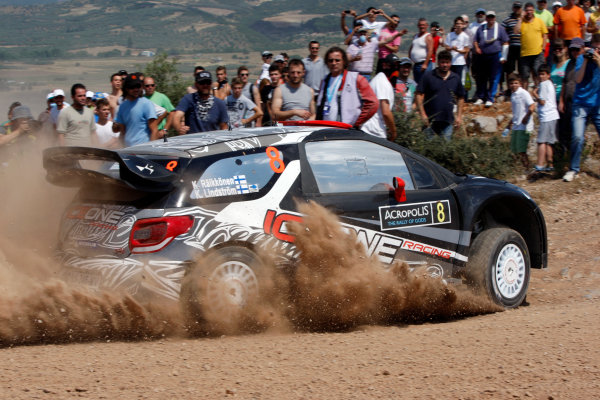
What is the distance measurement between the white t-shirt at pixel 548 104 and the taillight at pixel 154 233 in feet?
28.5

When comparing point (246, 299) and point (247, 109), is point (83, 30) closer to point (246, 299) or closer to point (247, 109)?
point (247, 109)

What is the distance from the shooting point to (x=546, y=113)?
12234 millimetres

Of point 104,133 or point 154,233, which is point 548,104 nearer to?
point 104,133

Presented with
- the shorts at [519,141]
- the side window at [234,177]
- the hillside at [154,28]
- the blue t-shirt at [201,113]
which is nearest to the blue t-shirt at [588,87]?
the shorts at [519,141]

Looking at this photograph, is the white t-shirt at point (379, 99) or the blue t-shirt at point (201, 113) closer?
the blue t-shirt at point (201, 113)

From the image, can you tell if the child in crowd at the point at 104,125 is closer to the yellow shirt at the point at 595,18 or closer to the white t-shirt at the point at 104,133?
the white t-shirt at the point at 104,133

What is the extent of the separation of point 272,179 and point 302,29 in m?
32.4

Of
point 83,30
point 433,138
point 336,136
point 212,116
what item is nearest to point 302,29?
point 83,30

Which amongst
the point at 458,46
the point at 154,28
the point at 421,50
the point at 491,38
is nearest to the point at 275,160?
the point at 421,50

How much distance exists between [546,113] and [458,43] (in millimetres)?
3226

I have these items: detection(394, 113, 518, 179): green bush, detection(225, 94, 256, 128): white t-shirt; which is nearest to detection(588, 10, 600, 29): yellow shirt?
detection(394, 113, 518, 179): green bush

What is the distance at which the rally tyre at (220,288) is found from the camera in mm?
5195

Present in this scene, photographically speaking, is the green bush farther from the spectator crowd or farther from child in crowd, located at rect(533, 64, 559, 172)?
child in crowd, located at rect(533, 64, 559, 172)

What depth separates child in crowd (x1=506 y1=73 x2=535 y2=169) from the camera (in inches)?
487
